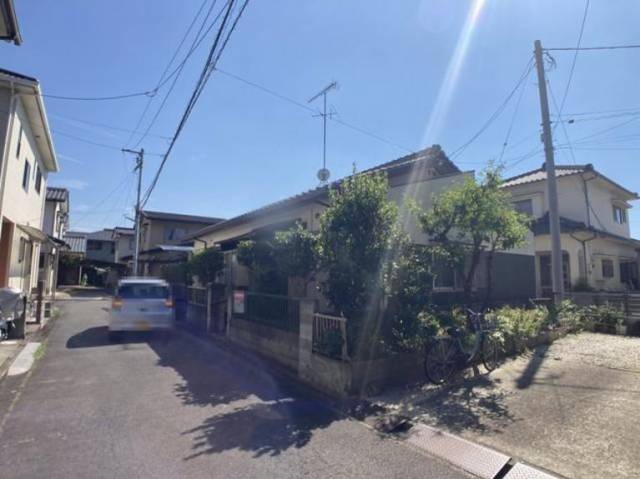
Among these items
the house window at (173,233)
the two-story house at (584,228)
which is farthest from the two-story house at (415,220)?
the house window at (173,233)

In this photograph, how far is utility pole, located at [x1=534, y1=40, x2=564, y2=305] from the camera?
10638mm

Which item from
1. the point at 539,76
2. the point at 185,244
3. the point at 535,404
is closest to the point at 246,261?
the point at 535,404

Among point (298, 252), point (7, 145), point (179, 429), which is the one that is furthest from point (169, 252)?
point (179, 429)

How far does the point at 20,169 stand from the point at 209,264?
627 cm

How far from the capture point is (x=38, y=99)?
1046cm

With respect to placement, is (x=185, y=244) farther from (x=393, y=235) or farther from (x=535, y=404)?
(x=535, y=404)

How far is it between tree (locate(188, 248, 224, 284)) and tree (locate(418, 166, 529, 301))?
A: 690cm

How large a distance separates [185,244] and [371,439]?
22.1m

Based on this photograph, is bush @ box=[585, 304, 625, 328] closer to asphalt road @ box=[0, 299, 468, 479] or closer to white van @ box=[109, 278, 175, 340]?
asphalt road @ box=[0, 299, 468, 479]

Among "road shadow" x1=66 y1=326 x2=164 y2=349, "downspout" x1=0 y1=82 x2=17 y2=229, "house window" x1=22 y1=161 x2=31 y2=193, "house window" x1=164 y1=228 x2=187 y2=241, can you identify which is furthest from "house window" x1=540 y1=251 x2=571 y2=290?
"house window" x1=164 y1=228 x2=187 y2=241

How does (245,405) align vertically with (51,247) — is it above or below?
below

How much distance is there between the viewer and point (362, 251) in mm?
6340

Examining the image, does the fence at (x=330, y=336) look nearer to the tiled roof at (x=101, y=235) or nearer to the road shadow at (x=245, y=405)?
the road shadow at (x=245, y=405)

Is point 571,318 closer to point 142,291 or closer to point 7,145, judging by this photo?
point 142,291
